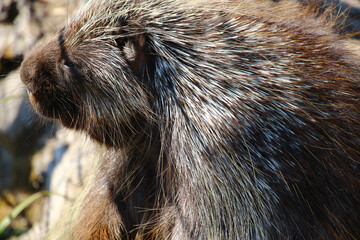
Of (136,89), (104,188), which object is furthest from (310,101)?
(104,188)

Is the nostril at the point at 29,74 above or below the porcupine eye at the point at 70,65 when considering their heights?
below

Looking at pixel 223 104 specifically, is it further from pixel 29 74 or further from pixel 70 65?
pixel 29 74

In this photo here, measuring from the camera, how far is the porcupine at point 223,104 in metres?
1.64

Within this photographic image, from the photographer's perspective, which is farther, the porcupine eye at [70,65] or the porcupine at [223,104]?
the porcupine eye at [70,65]

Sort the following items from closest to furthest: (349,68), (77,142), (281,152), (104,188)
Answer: (281,152), (349,68), (104,188), (77,142)

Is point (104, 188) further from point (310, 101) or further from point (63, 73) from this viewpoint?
point (310, 101)

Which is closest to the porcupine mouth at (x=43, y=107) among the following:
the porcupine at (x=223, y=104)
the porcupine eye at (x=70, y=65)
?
the porcupine at (x=223, y=104)

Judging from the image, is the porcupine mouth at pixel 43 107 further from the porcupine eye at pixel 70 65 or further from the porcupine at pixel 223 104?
the porcupine eye at pixel 70 65

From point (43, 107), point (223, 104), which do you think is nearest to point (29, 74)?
point (43, 107)

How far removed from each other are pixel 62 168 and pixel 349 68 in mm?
2456

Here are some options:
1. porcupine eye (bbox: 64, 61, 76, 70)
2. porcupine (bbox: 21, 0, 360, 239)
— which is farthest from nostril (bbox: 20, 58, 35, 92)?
porcupine eye (bbox: 64, 61, 76, 70)

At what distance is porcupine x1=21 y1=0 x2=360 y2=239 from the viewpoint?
1.64 metres

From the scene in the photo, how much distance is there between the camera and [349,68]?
1737 millimetres

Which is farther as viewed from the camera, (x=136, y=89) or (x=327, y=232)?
(x=136, y=89)
